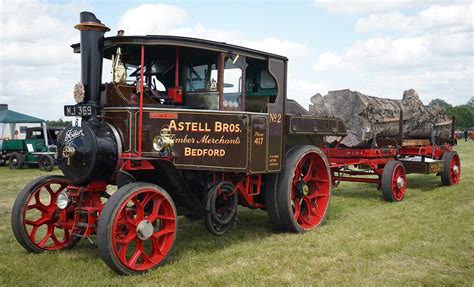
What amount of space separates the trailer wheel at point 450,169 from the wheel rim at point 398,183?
2030mm

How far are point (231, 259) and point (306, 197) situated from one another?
73.3 inches

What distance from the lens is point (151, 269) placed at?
4520 mm

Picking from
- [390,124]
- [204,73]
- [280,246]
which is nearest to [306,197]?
[280,246]

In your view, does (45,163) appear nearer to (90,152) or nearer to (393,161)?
(393,161)

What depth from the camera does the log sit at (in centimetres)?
891

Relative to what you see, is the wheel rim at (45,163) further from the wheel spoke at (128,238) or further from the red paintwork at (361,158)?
the wheel spoke at (128,238)

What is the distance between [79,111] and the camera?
479 centimetres

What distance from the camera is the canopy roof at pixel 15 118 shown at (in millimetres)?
17859

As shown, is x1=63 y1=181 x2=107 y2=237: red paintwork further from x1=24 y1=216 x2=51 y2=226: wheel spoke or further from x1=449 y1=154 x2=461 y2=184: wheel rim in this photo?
x1=449 y1=154 x2=461 y2=184: wheel rim

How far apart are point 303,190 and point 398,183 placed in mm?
2980


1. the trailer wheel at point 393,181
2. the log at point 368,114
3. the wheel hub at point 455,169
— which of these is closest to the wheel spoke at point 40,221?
the trailer wheel at point 393,181

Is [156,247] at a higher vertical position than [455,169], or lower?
lower

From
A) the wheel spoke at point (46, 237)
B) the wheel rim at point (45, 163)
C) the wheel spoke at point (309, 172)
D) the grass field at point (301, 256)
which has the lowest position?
the grass field at point (301, 256)

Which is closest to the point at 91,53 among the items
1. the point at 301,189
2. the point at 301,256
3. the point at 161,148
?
the point at 161,148
